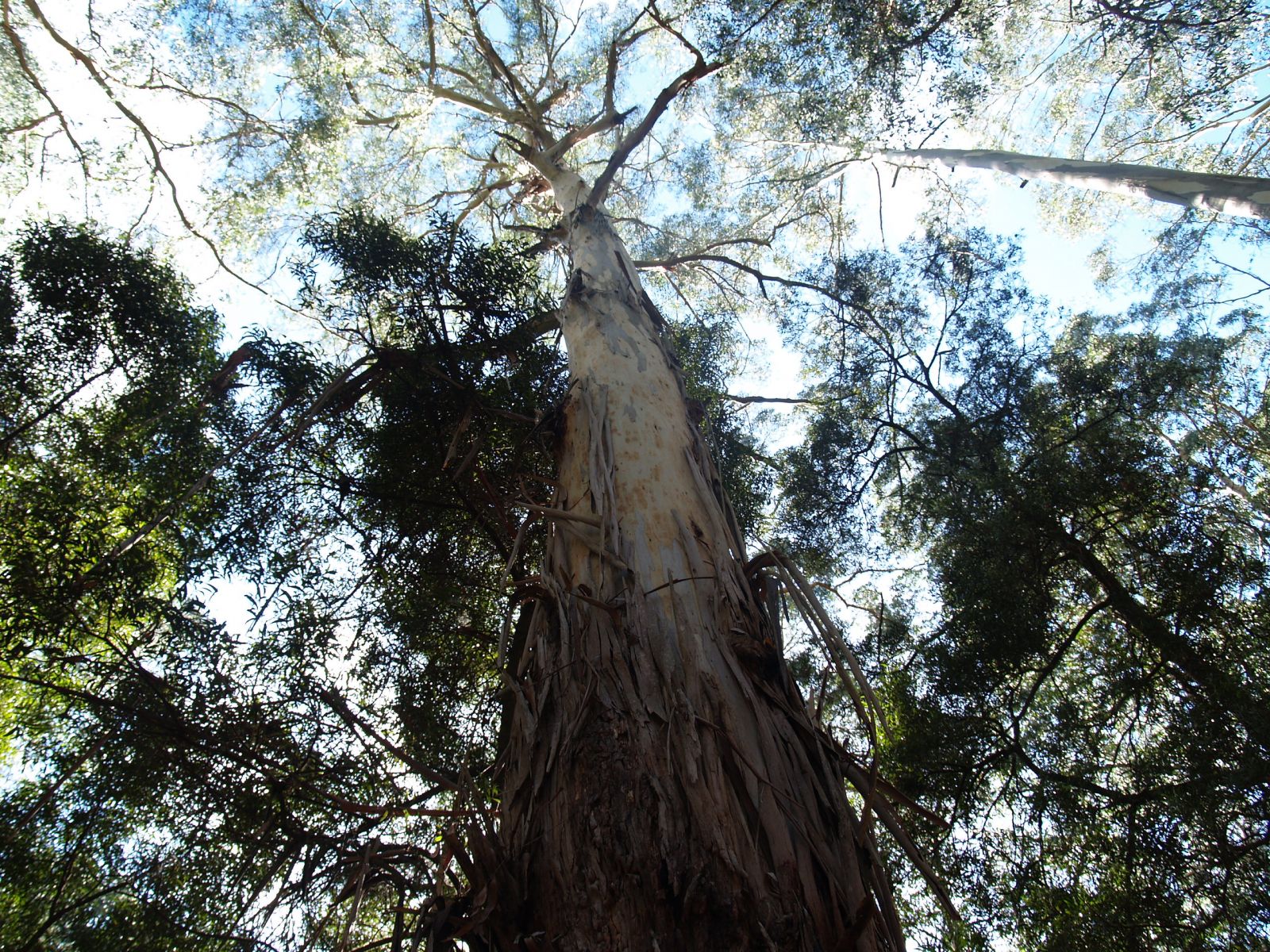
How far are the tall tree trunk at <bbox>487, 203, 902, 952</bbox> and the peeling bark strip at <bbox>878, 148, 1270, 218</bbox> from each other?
3598 millimetres

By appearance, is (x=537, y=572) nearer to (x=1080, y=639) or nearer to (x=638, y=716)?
(x=638, y=716)

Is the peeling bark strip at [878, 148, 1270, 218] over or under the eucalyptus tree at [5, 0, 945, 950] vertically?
over

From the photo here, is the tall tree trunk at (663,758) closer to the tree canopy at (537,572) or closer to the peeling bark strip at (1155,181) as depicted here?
the tree canopy at (537,572)

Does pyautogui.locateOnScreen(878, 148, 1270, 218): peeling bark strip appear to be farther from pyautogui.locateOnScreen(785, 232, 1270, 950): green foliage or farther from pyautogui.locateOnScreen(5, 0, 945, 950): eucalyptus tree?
pyautogui.locateOnScreen(5, 0, 945, 950): eucalyptus tree

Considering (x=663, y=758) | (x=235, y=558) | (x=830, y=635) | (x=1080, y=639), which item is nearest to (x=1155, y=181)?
(x=1080, y=639)

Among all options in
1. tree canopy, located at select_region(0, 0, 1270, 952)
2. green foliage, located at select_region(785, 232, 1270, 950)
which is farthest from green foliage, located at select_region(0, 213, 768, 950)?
green foliage, located at select_region(785, 232, 1270, 950)

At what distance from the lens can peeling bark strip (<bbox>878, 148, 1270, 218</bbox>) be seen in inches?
157

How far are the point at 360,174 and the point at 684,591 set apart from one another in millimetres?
10114

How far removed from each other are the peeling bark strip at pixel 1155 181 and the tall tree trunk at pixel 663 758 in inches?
142

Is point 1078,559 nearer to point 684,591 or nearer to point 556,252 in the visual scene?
point 684,591

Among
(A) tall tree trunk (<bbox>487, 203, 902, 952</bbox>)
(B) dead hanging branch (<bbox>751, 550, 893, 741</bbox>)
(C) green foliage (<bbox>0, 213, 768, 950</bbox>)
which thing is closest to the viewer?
(A) tall tree trunk (<bbox>487, 203, 902, 952</bbox>)

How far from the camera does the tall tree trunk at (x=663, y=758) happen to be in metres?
1.57

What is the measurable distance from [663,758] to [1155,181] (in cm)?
498

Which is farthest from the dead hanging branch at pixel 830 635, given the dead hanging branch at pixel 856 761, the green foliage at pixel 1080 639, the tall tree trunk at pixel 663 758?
the green foliage at pixel 1080 639
